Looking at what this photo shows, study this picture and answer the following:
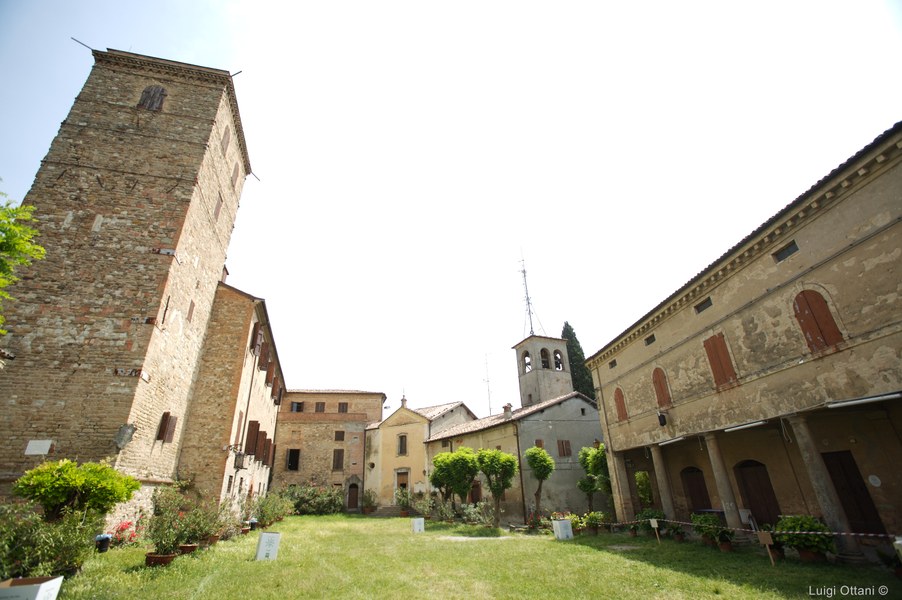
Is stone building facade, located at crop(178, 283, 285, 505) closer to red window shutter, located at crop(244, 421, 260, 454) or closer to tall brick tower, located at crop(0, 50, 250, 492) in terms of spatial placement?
red window shutter, located at crop(244, 421, 260, 454)

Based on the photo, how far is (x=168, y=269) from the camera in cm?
1227

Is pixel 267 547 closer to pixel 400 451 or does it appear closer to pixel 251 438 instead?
pixel 251 438

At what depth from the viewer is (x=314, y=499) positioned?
2911 centimetres

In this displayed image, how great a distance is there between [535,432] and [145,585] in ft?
64.2

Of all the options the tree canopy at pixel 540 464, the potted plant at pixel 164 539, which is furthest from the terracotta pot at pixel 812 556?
the potted plant at pixel 164 539

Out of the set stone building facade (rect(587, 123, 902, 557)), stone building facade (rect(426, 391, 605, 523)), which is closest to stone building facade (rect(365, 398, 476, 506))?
stone building facade (rect(426, 391, 605, 523))

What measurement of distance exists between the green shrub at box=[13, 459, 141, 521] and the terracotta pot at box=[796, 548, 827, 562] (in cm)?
1465

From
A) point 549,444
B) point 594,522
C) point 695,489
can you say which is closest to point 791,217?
point 695,489

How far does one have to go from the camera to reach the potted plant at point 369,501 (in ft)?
98.1

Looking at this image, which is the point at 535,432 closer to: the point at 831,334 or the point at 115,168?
the point at 831,334

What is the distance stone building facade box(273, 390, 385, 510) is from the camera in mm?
31578

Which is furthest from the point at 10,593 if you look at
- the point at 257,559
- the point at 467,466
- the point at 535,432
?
the point at 535,432

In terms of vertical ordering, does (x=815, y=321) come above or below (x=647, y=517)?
above

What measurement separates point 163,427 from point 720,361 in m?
17.3
